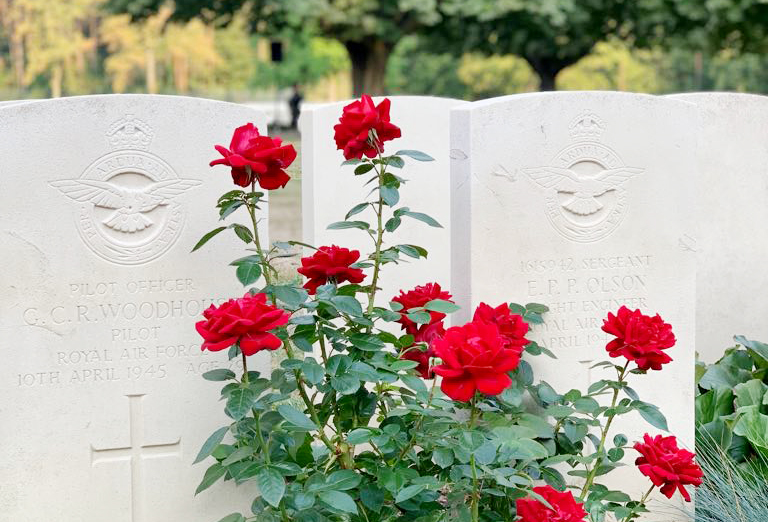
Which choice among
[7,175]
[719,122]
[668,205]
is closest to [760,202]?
[719,122]

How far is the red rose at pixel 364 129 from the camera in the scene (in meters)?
2.95

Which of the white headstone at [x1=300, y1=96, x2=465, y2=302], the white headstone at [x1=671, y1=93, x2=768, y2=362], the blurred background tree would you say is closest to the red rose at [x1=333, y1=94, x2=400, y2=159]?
the white headstone at [x1=300, y1=96, x2=465, y2=302]

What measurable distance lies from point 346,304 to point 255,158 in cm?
50

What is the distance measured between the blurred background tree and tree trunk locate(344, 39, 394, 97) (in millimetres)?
28

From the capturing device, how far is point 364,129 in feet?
9.70

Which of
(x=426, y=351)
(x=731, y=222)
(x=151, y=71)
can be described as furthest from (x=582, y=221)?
(x=151, y=71)

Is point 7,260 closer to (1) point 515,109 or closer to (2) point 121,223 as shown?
(2) point 121,223

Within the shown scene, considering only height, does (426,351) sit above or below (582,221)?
below

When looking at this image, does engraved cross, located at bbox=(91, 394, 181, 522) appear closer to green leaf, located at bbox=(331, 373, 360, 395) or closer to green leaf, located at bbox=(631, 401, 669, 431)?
green leaf, located at bbox=(331, 373, 360, 395)

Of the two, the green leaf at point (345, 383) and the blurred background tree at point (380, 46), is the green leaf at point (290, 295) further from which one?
the blurred background tree at point (380, 46)

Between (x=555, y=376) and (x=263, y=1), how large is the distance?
1835 centimetres

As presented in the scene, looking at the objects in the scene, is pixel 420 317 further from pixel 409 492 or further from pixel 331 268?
pixel 409 492

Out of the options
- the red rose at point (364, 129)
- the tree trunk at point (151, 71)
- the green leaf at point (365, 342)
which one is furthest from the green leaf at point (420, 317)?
the tree trunk at point (151, 71)

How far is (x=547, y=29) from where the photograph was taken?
21.7 meters
